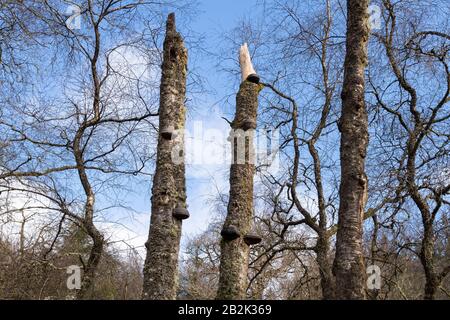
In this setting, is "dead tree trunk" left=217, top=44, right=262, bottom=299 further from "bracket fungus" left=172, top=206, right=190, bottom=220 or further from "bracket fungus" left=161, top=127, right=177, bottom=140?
"bracket fungus" left=161, top=127, right=177, bottom=140

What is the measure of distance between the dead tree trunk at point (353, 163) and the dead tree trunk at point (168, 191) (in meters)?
1.54

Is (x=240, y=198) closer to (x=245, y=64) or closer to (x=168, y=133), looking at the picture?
(x=168, y=133)

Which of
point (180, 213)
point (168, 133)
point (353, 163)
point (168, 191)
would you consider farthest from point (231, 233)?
point (353, 163)

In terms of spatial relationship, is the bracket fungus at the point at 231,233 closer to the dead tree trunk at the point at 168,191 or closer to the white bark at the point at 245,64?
the dead tree trunk at the point at 168,191

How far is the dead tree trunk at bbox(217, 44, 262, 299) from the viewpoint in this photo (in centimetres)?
571

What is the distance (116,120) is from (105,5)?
7.06 feet

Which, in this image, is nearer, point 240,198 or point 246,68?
point 240,198

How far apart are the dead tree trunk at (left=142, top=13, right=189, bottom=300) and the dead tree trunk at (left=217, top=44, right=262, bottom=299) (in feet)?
2.07

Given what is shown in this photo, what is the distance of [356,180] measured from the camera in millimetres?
5410

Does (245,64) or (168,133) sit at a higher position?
(245,64)

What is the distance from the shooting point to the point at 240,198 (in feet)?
19.6
